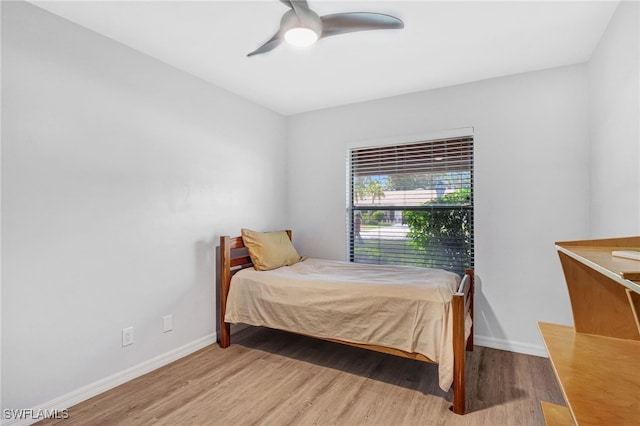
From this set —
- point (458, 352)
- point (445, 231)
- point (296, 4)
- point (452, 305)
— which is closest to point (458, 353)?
point (458, 352)

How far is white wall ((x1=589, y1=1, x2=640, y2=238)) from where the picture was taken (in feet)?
5.87

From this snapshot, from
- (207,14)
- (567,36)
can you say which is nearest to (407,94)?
(567,36)

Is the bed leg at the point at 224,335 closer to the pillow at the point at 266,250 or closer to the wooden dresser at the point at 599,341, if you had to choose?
the pillow at the point at 266,250

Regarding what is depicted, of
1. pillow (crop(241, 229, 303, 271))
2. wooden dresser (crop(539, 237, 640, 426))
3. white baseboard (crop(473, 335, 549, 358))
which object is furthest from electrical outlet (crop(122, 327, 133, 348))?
white baseboard (crop(473, 335, 549, 358))

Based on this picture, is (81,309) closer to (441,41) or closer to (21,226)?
(21,226)

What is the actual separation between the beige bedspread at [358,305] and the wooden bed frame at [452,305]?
46 mm

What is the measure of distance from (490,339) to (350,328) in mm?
1501

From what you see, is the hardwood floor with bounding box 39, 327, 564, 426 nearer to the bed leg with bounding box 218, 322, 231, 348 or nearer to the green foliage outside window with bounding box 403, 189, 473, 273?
the bed leg with bounding box 218, 322, 231, 348

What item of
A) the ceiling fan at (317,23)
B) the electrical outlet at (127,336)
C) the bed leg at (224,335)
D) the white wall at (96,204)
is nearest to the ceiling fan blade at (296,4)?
the ceiling fan at (317,23)

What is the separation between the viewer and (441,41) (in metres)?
2.37

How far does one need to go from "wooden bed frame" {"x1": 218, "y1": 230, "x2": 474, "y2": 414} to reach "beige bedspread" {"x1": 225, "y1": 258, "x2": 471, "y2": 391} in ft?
0.15

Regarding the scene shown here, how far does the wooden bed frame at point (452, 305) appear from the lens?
202cm

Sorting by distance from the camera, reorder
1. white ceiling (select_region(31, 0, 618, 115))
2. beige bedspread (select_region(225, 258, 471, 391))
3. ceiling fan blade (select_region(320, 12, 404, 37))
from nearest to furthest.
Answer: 1. ceiling fan blade (select_region(320, 12, 404, 37))
2. white ceiling (select_region(31, 0, 618, 115))
3. beige bedspread (select_region(225, 258, 471, 391))

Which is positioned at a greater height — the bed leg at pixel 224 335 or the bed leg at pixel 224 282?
the bed leg at pixel 224 282
